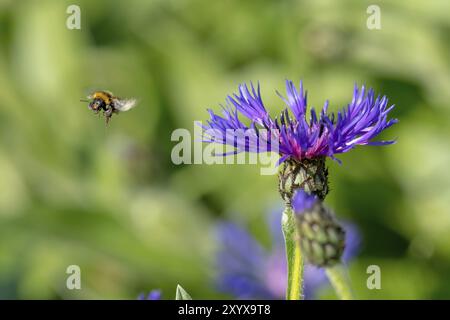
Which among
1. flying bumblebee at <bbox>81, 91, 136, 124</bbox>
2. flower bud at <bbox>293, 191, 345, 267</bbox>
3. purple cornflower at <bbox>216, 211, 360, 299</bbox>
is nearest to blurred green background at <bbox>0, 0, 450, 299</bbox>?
purple cornflower at <bbox>216, 211, 360, 299</bbox>

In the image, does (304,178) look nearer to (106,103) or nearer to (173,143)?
(106,103)

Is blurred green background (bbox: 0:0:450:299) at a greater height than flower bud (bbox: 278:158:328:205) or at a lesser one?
greater

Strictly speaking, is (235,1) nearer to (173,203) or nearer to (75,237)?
(173,203)

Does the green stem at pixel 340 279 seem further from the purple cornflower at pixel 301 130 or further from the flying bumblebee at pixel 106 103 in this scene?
the flying bumblebee at pixel 106 103

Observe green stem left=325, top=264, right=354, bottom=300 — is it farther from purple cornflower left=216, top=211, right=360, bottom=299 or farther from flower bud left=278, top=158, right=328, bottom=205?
purple cornflower left=216, top=211, right=360, bottom=299

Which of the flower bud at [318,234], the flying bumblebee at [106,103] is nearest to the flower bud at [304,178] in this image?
the flower bud at [318,234]

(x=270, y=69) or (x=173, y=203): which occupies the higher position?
(x=270, y=69)
